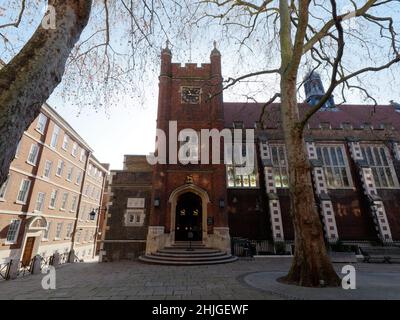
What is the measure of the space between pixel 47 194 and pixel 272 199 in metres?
19.6

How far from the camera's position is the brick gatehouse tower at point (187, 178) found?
13641mm

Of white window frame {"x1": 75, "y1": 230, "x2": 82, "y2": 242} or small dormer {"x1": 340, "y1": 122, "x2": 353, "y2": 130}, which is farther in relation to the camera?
white window frame {"x1": 75, "y1": 230, "x2": 82, "y2": 242}

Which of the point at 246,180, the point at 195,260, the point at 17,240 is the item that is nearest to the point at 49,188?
the point at 17,240

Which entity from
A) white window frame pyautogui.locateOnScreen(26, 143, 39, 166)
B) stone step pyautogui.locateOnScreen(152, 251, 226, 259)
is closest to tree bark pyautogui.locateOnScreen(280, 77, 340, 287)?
stone step pyautogui.locateOnScreen(152, 251, 226, 259)

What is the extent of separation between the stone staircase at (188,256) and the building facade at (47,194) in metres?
11.2

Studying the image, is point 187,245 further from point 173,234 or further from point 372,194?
point 372,194

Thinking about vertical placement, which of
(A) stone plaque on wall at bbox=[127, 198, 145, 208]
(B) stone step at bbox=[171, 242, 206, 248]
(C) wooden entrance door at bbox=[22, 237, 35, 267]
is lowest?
(C) wooden entrance door at bbox=[22, 237, 35, 267]

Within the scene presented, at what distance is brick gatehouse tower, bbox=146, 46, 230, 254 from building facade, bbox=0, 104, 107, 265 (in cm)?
1068

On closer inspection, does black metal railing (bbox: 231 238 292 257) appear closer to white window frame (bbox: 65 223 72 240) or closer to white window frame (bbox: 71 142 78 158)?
white window frame (bbox: 65 223 72 240)

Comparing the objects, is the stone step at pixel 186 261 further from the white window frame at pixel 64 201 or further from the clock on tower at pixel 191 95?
the white window frame at pixel 64 201

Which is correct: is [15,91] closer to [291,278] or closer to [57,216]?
[291,278]

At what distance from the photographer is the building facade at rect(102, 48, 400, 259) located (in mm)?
14141

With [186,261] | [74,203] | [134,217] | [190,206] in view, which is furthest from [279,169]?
[74,203]

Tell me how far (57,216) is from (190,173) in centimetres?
1562
